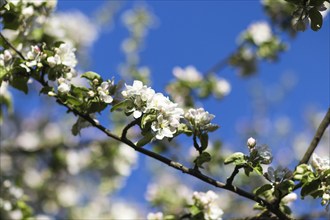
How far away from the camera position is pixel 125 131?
1812mm

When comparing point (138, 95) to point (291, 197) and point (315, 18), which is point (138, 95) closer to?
point (315, 18)

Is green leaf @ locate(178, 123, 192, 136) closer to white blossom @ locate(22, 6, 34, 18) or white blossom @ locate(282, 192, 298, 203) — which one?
white blossom @ locate(282, 192, 298, 203)

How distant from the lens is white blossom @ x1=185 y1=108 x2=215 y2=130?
185 cm

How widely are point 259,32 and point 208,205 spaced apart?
2110mm

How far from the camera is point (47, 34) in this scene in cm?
278

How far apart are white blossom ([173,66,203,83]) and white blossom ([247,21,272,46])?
450 mm

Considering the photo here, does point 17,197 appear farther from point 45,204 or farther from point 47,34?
point 45,204

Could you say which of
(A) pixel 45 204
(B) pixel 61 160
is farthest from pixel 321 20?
(A) pixel 45 204

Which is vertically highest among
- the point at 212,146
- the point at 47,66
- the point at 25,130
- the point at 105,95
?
the point at 25,130

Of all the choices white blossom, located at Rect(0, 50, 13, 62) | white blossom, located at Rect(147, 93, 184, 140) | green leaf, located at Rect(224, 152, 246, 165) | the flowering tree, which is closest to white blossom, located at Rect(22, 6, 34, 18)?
the flowering tree

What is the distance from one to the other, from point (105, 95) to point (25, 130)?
451cm

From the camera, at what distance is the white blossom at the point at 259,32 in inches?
159

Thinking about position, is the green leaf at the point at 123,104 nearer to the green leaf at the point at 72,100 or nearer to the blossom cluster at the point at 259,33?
the green leaf at the point at 72,100

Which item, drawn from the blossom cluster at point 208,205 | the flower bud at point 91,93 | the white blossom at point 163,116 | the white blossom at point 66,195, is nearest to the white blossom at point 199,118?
the white blossom at point 163,116
